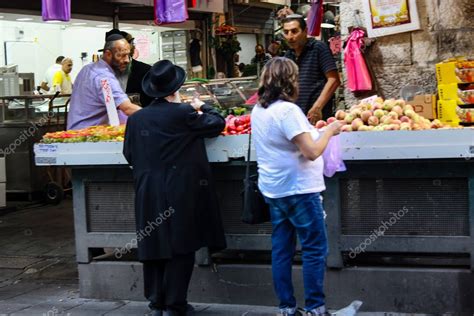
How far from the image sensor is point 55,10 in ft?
31.6

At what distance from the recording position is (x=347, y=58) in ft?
24.0

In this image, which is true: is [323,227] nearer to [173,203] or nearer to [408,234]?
[408,234]

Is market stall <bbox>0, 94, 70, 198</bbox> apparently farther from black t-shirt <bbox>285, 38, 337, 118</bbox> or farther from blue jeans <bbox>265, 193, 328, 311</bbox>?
blue jeans <bbox>265, 193, 328, 311</bbox>

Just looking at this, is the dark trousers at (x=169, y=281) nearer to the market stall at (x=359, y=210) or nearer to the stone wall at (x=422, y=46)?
the market stall at (x=359, y=210)

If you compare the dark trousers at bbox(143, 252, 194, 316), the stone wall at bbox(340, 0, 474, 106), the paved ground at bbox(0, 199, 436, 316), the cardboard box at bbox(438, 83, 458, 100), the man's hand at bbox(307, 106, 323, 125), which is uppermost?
the stone wall at bbox(340, 0, 474, 106)

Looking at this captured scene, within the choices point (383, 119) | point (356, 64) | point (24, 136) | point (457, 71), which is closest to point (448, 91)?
point (457, 71)

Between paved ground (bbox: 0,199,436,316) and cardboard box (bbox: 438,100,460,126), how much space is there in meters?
1.88

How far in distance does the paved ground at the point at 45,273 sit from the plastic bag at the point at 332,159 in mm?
1078

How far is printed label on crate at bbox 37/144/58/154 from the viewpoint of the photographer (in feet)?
20.8

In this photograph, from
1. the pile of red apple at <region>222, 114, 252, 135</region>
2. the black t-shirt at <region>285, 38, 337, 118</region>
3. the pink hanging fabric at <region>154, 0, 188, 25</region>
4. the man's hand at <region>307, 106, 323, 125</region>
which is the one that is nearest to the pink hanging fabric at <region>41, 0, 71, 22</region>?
the pink hanging fabric at <region>154, 0, 188, 25</region>

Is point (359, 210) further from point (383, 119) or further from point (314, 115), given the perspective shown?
point (314, 115)

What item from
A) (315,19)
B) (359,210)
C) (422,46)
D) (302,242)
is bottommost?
(302,242)

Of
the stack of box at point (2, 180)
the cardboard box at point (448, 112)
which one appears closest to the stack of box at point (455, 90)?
the cardboard box at point (448, 112)

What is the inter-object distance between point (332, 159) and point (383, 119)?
0.54 metres
